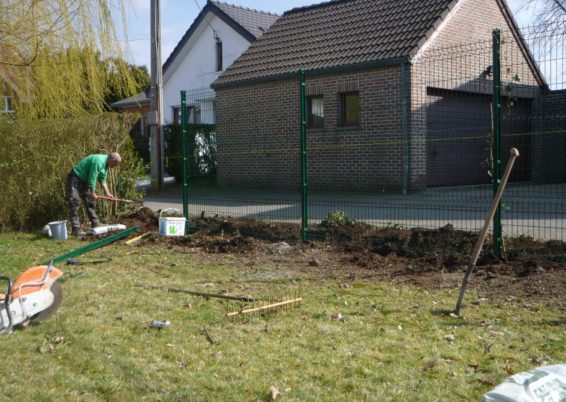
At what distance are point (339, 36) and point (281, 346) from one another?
16.0 metres

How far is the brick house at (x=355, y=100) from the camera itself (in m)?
15.6

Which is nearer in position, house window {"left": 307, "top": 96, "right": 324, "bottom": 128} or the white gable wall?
house window {"left": 307, "top": 96, "right": 324, "bottom": 128}

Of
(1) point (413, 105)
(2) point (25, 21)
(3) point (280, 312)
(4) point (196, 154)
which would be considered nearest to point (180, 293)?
(3) point (280, 312)

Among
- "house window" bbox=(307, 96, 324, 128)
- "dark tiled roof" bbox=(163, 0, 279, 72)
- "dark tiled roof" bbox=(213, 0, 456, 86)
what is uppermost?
"dark tiled roof" bbox=(163, 0, 279, 72)

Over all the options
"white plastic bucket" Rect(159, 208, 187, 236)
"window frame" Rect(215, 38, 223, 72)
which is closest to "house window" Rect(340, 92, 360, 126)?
"white plastic bucket" Rect(159, 208, 187, 236)

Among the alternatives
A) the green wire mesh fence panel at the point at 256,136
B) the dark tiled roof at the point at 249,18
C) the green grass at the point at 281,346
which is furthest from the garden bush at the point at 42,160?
the dark tiled roof at the point at 249,18

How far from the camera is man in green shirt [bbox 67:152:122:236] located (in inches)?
407

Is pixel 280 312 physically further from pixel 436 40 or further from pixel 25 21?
pixel 436 40

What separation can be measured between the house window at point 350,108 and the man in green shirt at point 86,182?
8.72 meters

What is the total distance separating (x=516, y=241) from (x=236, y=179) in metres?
12.5

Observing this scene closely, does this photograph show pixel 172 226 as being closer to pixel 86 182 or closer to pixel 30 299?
pixel 86 182

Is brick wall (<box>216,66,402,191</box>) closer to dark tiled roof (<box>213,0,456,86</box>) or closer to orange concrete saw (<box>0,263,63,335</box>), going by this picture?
dark tiled roof (<box>213,0,456,86</box>)

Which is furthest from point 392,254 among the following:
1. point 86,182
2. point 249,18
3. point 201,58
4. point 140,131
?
point 201,58

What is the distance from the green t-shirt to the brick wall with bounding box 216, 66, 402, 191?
556 cm
